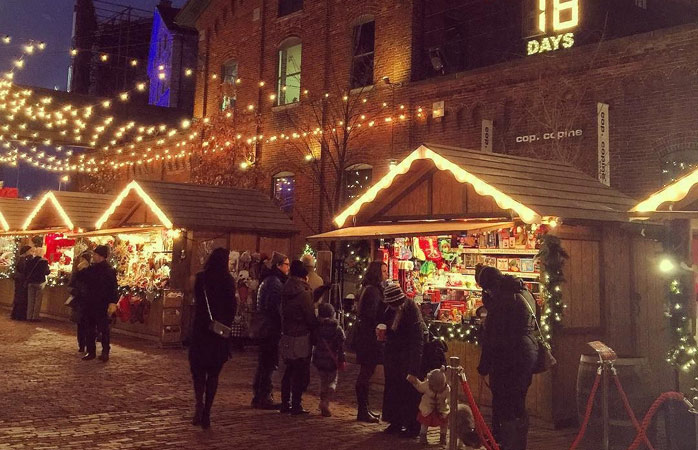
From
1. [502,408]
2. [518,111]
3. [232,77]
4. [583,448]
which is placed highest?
[232,77]

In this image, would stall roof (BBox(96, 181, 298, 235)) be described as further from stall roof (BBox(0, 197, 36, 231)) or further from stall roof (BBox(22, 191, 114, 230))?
stall roof (BBox(0, 197, 36, 231))

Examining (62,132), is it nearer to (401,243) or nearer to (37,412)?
(401,243)

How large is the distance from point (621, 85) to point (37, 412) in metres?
11.4

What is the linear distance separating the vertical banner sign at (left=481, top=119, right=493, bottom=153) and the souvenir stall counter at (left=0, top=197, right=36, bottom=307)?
1430cm

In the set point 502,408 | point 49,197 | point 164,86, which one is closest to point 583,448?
point 502,408

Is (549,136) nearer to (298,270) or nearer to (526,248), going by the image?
(526,248)

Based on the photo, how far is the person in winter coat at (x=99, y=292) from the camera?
10.8m

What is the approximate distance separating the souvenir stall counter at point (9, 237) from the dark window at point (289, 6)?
34.7 feet

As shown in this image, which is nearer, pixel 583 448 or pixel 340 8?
pixel 583 448

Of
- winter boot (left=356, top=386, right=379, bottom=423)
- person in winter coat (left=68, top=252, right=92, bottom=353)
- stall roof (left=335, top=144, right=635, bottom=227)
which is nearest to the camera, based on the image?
winter boot (left=356, top=386, right=379, bottom=423)

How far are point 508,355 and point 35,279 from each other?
13816 millimetres

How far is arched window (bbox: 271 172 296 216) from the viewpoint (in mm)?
19688

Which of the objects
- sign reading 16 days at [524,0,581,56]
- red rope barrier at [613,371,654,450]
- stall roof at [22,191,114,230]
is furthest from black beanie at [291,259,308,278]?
stall roof at [22,191,114,230]

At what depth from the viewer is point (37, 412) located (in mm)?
7395
